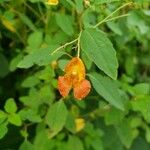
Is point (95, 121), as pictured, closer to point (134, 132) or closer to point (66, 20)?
point (134, 132)

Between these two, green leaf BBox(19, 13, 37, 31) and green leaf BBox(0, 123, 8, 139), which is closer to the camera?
green leaf BBox(0, 123, 8, 139)

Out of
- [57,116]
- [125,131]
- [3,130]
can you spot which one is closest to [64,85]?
[3,130]

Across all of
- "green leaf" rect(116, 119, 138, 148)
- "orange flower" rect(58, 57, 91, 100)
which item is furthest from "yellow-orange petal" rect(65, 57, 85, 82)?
"green leaf" rect(116, 119, 138, 148)

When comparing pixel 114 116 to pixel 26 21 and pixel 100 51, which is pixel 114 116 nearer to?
pixel 26 21

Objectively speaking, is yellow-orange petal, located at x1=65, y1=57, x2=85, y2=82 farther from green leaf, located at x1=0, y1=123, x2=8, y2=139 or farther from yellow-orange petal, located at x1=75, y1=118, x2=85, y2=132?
yellow-orange petal, located at x1=75, y1=118, x2=85, y2=132

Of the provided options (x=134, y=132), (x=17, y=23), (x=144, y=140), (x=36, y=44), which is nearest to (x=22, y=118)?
(x=36, y=44)
